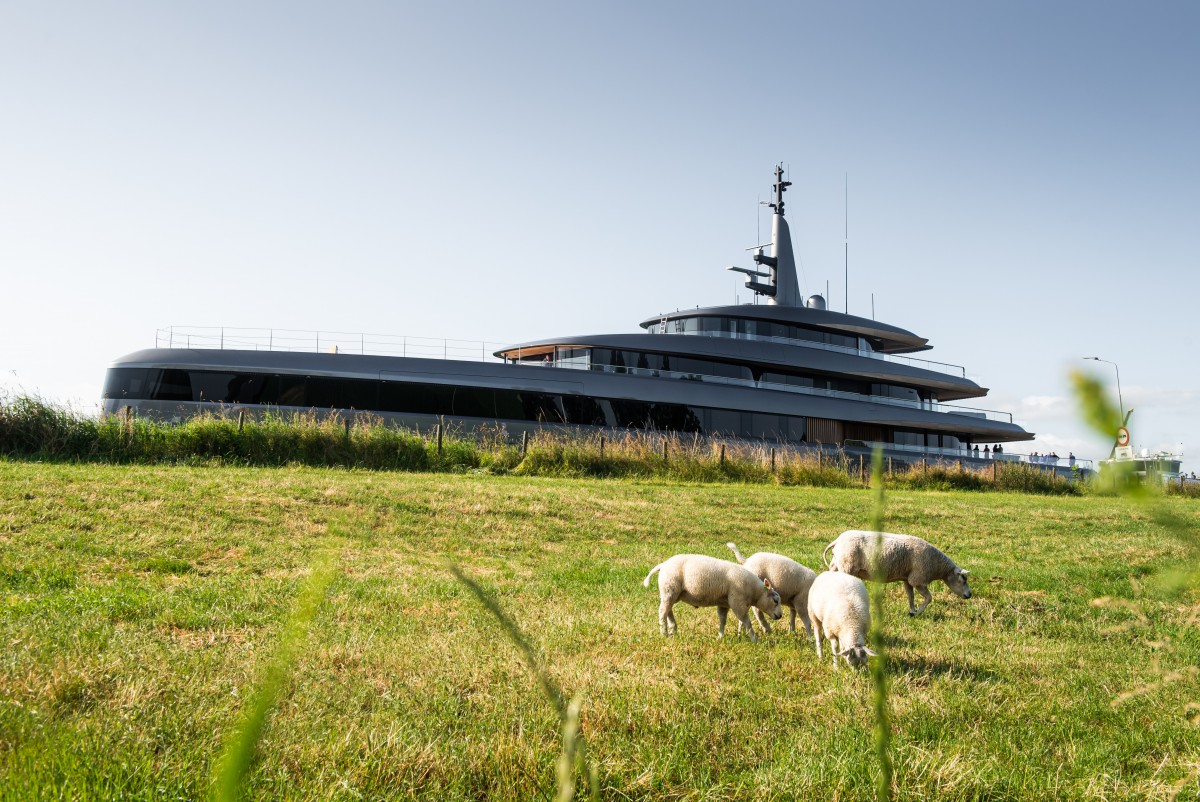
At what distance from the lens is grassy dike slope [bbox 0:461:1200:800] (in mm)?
3057

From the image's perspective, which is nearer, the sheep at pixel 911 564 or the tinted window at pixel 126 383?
the sheep at pixel 911 564

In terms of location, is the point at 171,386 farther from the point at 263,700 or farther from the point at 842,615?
the point at 263,700

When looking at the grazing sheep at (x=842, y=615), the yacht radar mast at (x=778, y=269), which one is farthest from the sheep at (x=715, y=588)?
the yacht radar mast at (x=778, y=269)

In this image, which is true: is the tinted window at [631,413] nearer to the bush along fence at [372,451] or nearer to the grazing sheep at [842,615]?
the bush along fence at [372,451]

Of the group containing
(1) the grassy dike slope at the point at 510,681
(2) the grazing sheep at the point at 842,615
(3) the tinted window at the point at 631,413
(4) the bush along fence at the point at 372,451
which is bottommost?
(1) the grassy dike slope at the point at 510,681

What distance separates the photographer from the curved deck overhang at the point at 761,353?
33250 millimetres

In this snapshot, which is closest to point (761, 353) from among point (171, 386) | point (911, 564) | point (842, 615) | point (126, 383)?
point (171, 386)

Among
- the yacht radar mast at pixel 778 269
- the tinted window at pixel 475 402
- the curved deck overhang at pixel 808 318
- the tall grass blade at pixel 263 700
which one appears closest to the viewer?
the tall grass blade at pixel 263 700

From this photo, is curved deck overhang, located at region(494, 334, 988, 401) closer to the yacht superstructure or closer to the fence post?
the yacht superstructure

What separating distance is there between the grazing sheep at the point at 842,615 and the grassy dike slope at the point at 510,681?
0.56 feet

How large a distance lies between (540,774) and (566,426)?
26.4 m

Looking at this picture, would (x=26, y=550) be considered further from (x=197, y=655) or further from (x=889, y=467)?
(x=889, y=467)

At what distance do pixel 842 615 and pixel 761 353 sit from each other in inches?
1203

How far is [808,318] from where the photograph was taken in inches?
1447
